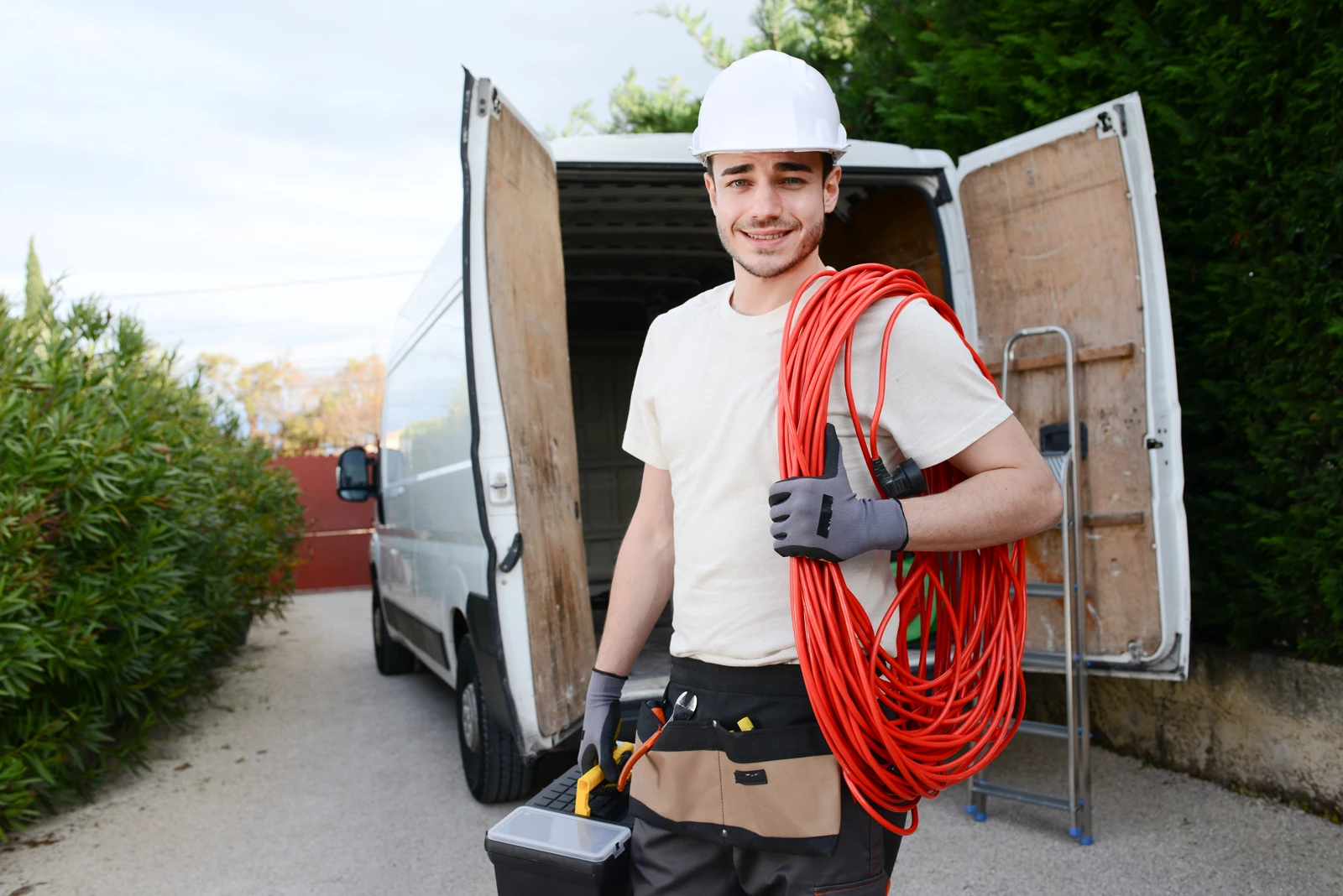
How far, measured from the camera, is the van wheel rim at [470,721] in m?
4.03

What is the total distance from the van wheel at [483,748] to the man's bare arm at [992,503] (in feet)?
8.89

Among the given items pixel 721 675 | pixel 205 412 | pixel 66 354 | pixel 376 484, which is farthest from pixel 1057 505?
pixel 205 412

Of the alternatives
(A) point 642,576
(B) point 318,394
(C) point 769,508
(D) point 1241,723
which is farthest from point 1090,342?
(B) point 318,394

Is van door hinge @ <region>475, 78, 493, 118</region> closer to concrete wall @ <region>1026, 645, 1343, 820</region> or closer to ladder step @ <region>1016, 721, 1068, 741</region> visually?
ladder step @ <region>1016, 721, 1068, 741</region>

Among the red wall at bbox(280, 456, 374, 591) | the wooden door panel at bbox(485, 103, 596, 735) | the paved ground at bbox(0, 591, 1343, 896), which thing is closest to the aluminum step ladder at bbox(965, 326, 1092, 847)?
the paved ground at bbox(0, 591, 1343, 896)

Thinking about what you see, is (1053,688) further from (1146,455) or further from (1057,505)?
(1057,505)

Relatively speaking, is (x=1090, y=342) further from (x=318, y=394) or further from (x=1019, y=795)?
(x=318, y=394)

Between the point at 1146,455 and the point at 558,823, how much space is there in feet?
8.67

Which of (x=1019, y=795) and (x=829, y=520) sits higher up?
(x=829, y=520)

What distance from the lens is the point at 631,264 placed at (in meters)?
5.87

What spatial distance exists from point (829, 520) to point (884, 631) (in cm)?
25

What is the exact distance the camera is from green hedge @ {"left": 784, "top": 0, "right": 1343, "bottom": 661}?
10.8 feet

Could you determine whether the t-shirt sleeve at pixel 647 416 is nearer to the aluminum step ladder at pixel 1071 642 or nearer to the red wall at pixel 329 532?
the aluminum step ladder at pixel 1071 642

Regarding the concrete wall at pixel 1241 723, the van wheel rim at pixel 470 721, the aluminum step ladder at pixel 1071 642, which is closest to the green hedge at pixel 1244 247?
the concrete wall at pixel 1241 723
